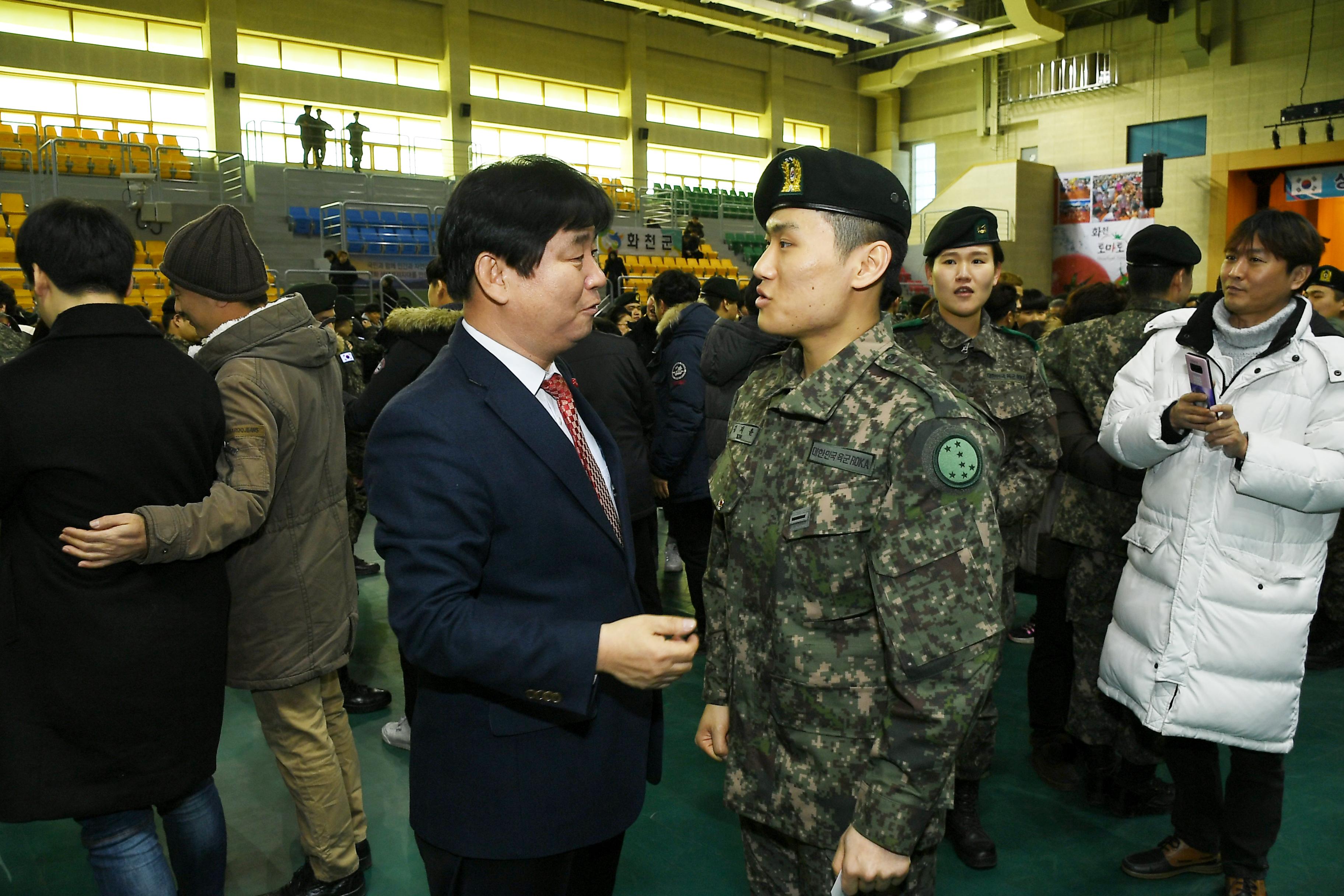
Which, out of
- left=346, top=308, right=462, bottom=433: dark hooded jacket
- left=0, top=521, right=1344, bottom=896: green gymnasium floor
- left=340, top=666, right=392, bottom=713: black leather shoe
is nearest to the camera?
left=0, top=521, right=1344, bottom=896: green gymnasium floor

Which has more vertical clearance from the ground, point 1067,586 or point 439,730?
point 439,730

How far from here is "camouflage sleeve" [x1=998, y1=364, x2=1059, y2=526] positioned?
2.60 m

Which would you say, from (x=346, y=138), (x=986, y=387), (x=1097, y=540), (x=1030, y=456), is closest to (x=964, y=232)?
(x=986, y=387)

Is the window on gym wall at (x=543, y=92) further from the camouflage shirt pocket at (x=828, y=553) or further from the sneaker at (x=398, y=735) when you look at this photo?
the camouflage shirt pocket at (x=828, y=553)

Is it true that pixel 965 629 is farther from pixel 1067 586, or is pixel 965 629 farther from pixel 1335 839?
pixel 1335 839

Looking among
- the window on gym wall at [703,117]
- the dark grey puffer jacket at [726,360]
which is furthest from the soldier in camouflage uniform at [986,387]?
the window on gym wall at [703,117]

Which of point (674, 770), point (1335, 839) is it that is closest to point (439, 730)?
point (674, 770)

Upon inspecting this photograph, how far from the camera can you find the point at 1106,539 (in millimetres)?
2838

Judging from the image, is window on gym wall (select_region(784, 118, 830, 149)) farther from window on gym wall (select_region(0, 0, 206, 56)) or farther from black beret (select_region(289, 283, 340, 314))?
black beret (select_region(289, 283, 340, 314))

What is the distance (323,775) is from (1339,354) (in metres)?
2.69

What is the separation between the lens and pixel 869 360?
1.46 meters

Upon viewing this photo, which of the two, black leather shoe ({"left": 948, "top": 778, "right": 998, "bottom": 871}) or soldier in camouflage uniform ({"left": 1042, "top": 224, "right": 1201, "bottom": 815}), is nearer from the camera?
black leather shoe ({"left": 948, "top": 778, "right": 998, "bottom": 871})

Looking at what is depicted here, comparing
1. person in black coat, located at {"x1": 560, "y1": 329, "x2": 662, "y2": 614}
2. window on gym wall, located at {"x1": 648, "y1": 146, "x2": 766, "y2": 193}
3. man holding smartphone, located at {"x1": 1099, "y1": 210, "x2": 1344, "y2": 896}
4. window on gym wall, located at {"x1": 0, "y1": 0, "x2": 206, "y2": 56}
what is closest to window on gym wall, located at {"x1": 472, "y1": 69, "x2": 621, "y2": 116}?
window on gym wall, located at {"x1": 648, "y1": 146, "x2": 766, "y2": 193}

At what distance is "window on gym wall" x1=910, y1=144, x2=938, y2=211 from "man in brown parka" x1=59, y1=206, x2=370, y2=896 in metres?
21.6
